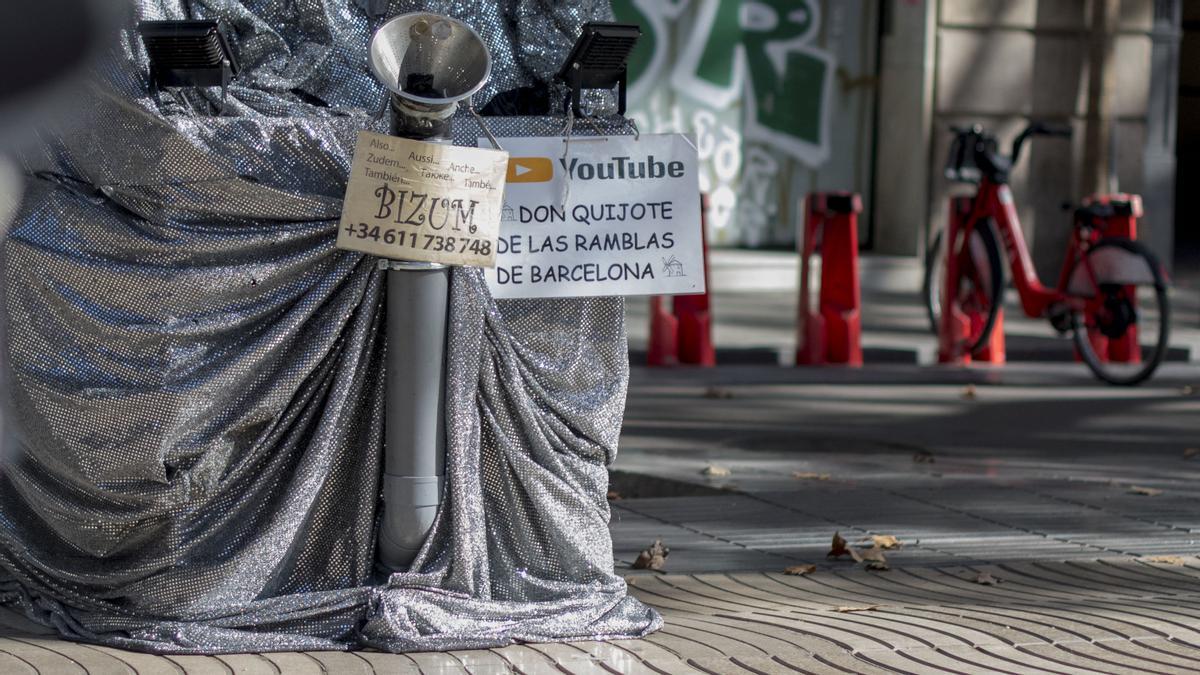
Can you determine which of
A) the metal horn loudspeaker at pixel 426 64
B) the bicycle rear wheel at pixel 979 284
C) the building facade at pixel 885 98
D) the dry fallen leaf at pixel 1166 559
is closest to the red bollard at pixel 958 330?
the bicycle rear wheel at pixel 979 284

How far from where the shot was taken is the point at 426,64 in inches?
137

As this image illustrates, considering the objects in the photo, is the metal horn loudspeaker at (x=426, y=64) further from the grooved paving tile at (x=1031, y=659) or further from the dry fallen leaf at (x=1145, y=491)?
the dry fallen leaf at (x=1145, y=491)

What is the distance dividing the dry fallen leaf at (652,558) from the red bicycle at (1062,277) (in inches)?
218

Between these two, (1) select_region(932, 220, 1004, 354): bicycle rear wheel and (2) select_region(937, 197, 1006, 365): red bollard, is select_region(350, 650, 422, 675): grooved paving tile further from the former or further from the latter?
(2) select_region(937, 197, 1006, 365): red bollard

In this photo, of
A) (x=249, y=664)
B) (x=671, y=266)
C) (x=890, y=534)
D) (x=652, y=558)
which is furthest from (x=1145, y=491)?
(x=249, y=664)

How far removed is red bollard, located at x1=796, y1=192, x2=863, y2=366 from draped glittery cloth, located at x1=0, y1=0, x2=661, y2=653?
6518 millimetres

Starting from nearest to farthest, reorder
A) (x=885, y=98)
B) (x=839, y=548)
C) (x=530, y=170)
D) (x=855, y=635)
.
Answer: (x=855, y=635)
(x=530, y=170)
(x=839, y=548)
(x=885, y=98)

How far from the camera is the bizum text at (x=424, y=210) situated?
3.44 metres

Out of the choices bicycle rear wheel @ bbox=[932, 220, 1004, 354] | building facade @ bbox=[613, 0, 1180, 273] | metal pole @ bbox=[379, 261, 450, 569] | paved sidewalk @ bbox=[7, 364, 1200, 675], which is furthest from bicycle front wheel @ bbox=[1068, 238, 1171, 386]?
metal pole @ bbox=[379, 261, 450, 569]

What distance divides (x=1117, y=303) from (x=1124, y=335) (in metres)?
0.26

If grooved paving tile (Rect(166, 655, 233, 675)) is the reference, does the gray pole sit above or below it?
above

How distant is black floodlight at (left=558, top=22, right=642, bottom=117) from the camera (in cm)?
367

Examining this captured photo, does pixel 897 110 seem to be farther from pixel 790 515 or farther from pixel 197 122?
pixel 197 122

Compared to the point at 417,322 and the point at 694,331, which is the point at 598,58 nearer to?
the point at 417,322
